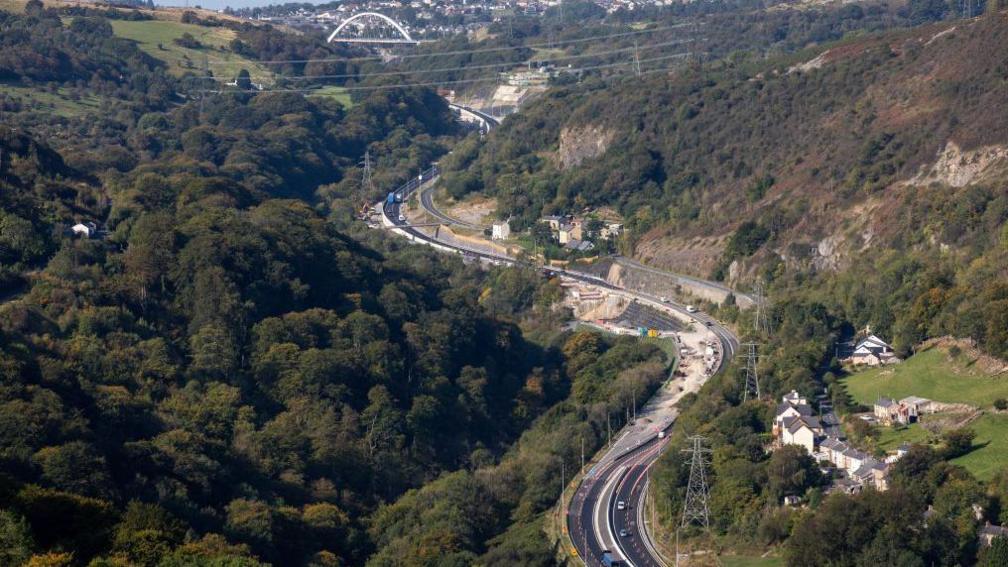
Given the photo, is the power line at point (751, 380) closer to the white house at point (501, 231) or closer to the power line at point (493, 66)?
the white house at point (501, 231)

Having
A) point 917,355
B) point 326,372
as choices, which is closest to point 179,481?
point 326,372

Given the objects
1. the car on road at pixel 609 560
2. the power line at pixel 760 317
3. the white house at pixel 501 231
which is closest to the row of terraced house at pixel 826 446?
the car on road at pixel 609 560

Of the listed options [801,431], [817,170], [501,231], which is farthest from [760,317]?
[501,231]

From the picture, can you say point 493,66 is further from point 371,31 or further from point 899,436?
point 899,436

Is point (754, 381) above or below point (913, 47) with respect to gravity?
below

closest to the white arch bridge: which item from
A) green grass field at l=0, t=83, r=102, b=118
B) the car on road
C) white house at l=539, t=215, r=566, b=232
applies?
green grass field at l=0, t=83, r=102, b=118

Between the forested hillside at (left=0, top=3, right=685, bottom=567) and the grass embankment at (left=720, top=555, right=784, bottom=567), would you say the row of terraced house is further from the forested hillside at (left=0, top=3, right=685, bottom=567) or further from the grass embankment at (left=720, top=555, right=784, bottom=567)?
the forested hillside at (left=0, top=3, right=685, bottom=567)

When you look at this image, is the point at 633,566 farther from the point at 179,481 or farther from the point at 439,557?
the point at 179,481
